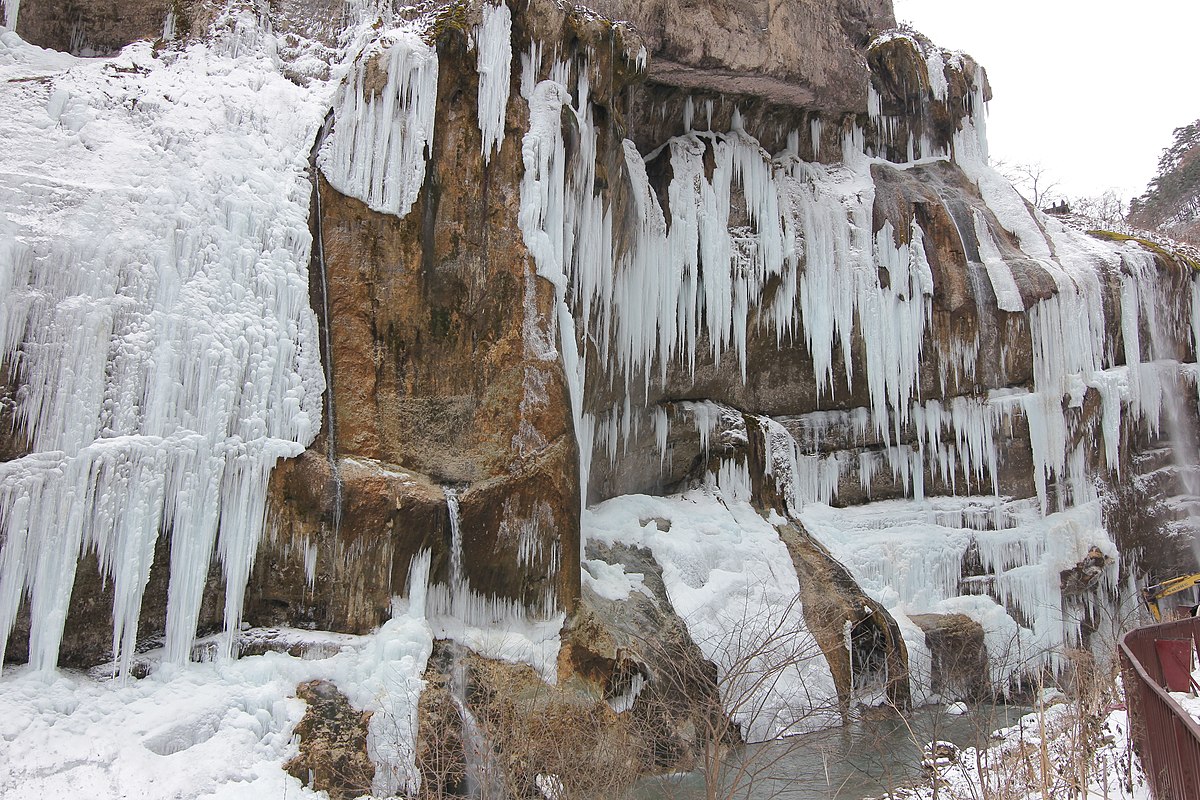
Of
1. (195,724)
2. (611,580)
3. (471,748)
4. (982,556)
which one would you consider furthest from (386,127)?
(982,556)

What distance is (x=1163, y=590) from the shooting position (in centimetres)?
1576

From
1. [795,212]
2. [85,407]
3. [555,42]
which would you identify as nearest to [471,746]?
[85,407]

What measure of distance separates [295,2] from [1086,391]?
1378cm

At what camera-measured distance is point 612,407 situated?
1334cm

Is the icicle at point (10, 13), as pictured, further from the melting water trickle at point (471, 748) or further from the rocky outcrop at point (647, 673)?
the rocky outcrop at point (647, 673)

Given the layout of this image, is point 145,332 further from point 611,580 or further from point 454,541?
point 611,580

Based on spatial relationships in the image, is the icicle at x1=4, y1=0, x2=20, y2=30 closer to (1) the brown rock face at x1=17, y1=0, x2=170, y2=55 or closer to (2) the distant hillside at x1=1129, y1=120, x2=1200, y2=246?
(1) the brown rock face at x1=17, y1=0, x2=170, y2=55

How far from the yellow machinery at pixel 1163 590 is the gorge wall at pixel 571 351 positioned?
552 millimetres

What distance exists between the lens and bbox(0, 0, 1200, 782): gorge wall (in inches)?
317

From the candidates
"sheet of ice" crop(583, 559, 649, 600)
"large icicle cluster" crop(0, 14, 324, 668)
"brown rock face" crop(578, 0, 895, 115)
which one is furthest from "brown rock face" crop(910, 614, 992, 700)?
"large icicle cluster" crop(0, 14, 324, 668)

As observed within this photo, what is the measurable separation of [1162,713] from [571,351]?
6740mm

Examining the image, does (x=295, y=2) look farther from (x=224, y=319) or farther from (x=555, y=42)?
(x=224, y=319)

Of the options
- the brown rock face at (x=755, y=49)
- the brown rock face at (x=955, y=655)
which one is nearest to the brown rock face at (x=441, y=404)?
the brown rock face at (x=755, y=49)

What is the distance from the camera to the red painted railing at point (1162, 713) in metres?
4.56
